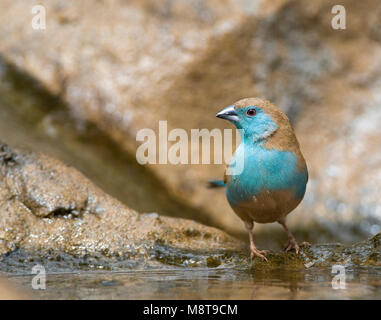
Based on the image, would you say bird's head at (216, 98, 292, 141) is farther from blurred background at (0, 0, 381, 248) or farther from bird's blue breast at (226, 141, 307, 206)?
blurred background at (0, 0, 381, 248)

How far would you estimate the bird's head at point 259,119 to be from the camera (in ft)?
13.9

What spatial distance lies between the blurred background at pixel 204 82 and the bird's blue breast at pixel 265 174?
2.20 metres

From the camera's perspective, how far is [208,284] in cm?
357

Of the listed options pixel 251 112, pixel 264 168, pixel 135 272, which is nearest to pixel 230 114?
pixel 251 112

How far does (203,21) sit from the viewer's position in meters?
6.63

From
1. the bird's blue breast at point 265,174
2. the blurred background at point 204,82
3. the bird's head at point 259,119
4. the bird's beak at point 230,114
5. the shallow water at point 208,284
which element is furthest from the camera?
the blurred background at point 204,82

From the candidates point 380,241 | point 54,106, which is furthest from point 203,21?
point 380,241

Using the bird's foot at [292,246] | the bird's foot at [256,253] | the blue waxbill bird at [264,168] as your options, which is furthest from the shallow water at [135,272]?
the blue waxbill bird at [264,168]

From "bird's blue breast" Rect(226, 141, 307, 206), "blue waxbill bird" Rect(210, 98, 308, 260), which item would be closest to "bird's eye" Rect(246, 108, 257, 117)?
"blue waxbill bird" Rect(210, 98, 308, 260)

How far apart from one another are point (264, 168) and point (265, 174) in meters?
0.04

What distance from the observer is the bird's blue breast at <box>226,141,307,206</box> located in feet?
13.4

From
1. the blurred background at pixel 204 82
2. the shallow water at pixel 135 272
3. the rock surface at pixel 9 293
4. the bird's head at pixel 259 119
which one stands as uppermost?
the blurred background at pixel 204 82

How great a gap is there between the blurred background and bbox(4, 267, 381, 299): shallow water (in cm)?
244

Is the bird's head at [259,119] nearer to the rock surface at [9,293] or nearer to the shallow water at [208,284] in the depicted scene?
the shallow water at [208,284]
